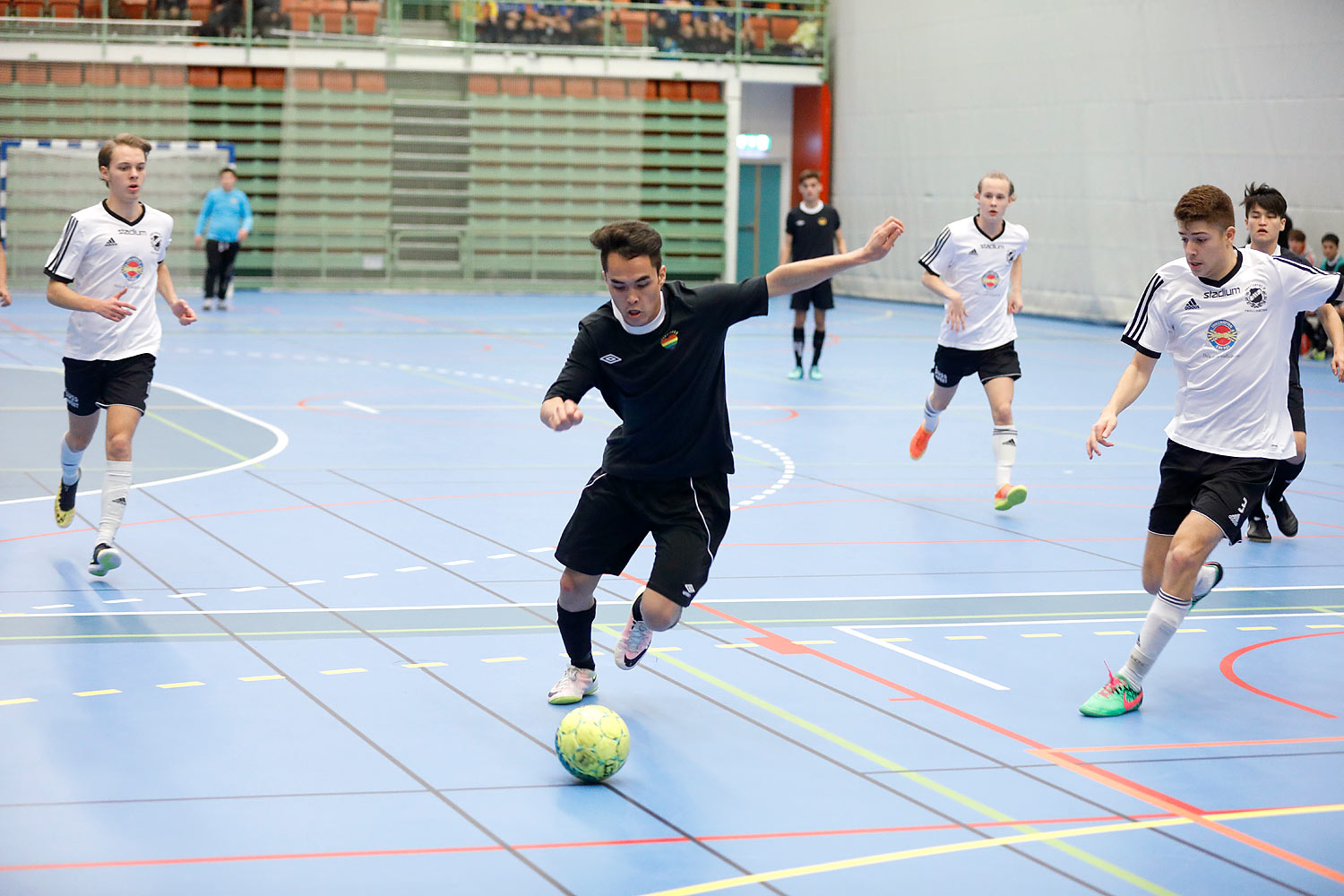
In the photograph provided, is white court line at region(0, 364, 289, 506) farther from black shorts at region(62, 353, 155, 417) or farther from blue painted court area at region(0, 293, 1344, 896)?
black shorts at region(62, 353, 155, 417)

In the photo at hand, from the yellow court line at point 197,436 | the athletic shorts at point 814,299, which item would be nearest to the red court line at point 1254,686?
the yellow court line at point 197,436

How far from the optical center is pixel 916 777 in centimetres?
491

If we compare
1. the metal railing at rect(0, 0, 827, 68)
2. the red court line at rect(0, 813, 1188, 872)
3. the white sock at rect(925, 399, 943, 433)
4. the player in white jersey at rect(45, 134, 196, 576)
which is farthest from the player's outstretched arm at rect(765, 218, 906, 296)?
the metal railing at rect(0, 0, 827, 68)

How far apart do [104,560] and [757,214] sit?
88.9 feet

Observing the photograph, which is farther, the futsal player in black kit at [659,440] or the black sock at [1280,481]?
the black sock at [1280,481]

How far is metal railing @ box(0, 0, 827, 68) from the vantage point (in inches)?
1097

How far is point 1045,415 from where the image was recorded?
1435cm

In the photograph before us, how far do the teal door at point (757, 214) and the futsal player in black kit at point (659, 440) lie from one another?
91.8 ft

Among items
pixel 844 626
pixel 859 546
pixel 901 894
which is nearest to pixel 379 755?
pixel 901 894

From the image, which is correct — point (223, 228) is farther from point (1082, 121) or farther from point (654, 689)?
point (654, 689)

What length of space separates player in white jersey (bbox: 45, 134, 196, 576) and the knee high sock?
17.2 ft

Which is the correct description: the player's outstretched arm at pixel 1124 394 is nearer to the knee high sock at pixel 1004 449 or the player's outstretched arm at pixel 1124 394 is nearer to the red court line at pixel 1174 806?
the red court line at pixel 1174 806

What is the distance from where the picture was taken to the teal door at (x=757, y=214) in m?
33.3

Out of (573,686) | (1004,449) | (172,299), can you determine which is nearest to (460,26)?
(1004,449)
